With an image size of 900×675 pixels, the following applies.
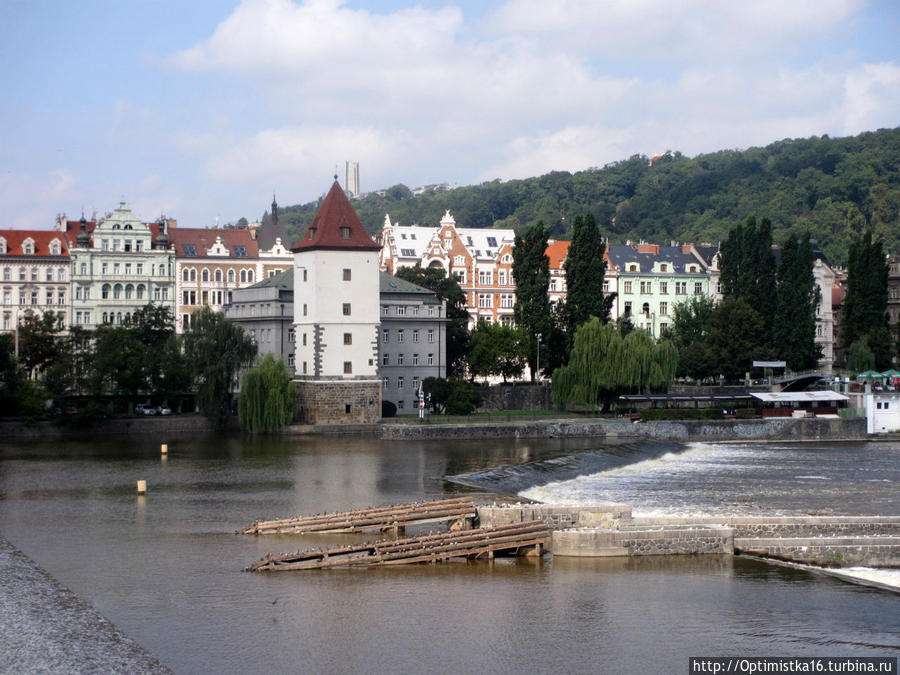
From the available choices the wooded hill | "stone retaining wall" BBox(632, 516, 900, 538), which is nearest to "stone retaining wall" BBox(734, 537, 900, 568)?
"stone retaining wall" BBox(632, 516, 900, 538)

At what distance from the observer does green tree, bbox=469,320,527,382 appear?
78.2 metres

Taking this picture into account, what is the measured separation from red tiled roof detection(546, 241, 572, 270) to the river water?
176ft

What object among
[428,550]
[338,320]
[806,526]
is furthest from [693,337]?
[428,550]

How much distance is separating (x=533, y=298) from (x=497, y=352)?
14.0 ft

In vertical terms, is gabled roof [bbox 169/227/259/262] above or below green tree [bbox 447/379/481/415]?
above

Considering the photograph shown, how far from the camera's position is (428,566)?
1162 inches

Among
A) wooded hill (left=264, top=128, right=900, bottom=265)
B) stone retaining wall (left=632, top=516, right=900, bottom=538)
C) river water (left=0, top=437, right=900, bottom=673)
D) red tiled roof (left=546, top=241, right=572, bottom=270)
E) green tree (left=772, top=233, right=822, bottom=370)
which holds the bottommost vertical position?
river water (left=0, top=437, right=900, bottom=673)

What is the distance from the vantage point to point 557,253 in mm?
101938

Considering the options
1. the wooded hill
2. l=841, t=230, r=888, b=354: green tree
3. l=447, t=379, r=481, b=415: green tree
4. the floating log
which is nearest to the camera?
the floating log

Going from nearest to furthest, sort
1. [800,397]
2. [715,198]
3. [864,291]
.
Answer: [800,397] → [864,291] → [715,198]

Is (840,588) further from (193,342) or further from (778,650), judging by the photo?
(193,342)

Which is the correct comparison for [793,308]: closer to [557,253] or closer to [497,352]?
[497,352]

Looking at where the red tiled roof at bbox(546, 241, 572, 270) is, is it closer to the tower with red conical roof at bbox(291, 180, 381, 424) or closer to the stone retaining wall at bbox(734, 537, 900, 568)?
the tower with red conical roof at bbox(291, 180, 381, 424)

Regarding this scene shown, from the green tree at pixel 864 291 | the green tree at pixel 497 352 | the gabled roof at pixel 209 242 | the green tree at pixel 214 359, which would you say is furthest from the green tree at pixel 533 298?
the gabled roof at pixel 209 242
